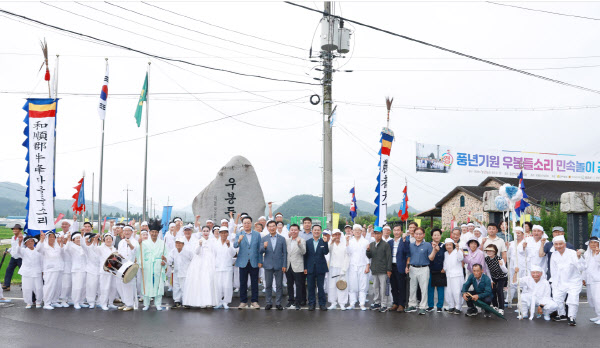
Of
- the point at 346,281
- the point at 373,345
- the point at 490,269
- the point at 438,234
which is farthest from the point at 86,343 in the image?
the point at 490,269

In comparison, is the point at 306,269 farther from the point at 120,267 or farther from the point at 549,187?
the point at 549,187

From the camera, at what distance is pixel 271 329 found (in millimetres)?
8266

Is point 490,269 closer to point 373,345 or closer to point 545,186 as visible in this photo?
point 373,345

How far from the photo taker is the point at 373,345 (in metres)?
7.18

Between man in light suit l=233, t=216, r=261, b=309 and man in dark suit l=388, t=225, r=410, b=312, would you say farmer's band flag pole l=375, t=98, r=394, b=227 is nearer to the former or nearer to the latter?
man in dark suit l=388, t=225, r=410, b=312

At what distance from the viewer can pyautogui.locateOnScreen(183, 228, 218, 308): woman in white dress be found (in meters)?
10.4

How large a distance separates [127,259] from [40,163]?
3.27 metres

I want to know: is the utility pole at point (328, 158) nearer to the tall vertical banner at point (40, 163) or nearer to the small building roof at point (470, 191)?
the tall vertical banner at point (40, 163)

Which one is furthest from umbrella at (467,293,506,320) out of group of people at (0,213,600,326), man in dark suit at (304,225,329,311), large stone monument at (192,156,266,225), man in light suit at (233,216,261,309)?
large stone monument at (192,156,266,225)

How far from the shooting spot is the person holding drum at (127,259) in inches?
407

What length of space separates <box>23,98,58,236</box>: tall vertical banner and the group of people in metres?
0.49

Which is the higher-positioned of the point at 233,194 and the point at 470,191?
the point at 470,191

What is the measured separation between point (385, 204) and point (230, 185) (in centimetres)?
533

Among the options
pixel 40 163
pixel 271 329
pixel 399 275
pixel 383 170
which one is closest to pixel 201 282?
pixel 271 329
